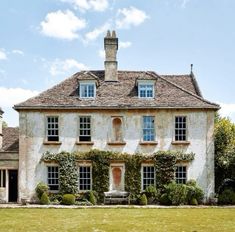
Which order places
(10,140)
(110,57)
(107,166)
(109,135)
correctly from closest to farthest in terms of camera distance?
(107,166), (109,135), (110,57), (10,140)

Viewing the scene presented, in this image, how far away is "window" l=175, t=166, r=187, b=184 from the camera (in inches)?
1275

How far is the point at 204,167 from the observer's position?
32.3 metres

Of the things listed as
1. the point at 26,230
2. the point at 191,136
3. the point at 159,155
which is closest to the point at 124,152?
the point at 159,155

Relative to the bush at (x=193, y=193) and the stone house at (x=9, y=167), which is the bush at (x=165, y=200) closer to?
the bush at (x=193, y=193)

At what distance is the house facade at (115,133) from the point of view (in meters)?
32.4

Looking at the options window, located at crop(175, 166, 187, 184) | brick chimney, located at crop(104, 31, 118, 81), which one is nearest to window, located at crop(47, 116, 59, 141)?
brick chimney, located at crop(104, 31, 118, 81)

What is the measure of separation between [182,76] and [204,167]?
959 cm

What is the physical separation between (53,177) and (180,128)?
1057 centimetres

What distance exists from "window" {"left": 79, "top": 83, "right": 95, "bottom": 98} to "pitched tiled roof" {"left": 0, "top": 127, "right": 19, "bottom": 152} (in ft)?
23.1

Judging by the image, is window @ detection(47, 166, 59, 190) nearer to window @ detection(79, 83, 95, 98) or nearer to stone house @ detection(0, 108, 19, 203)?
stone house @ detection(0, 108, 19, 203)

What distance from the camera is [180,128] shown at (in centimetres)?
3272

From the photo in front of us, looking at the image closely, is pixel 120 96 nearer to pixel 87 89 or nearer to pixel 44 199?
pixel 87 89

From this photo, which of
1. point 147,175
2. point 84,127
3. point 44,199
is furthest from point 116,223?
point 84,127

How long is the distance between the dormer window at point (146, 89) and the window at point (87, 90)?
376 cm
